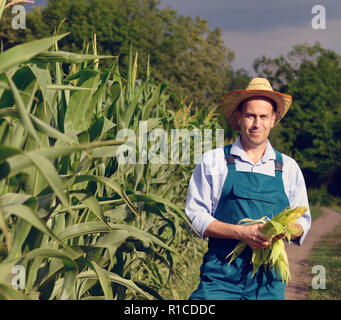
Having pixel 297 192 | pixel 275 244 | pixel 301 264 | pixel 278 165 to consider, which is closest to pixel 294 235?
pixel 275 244

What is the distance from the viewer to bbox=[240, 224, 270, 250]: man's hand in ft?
8.03

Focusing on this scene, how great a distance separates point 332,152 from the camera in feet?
117

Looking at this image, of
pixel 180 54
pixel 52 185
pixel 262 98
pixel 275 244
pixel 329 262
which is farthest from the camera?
pixel 180 54

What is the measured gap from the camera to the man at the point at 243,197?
100 inches

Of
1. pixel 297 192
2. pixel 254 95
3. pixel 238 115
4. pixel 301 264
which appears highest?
pixel 254 95

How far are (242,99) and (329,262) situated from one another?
20.6 feet

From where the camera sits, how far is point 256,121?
2.71m

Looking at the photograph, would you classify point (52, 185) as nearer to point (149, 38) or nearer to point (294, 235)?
point (294, 235)

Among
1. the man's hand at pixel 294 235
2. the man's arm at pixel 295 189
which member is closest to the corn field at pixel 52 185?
the man's hand at pixel 294 235

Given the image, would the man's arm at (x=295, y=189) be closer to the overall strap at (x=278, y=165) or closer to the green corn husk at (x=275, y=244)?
the overall strap at (x=278, y=165)

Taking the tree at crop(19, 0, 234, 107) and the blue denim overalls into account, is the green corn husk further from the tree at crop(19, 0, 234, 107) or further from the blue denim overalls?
the tree at crop(19, 0, 234, 107)

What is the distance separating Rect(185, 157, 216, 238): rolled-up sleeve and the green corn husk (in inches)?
7.6

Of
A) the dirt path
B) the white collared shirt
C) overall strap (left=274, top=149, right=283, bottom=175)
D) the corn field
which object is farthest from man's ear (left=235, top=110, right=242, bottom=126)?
the dirt path

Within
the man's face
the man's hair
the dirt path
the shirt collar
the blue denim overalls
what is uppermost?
the man's hair
